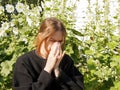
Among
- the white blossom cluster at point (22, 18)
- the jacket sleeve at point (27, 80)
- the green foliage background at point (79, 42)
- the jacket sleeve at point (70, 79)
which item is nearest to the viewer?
the jacket sleeve at point (27, 80)

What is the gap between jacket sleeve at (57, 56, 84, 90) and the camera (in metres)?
2.87

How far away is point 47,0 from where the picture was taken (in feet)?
14.0

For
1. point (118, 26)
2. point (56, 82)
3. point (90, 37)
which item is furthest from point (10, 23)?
point (56, 82)

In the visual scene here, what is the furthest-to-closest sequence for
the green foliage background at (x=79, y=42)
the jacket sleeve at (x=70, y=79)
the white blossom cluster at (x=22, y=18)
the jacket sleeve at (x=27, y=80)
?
the white blossom cluster at (x=22, y=18), the green foliage background at (x=79, y=42), the jacket sleeve at (x=70, y=79), the jacket sleeve at (x=27, y=80)

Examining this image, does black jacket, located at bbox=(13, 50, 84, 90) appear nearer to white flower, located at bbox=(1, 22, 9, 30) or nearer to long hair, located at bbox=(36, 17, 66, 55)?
long hair, located at bbox=(36, 17, 66, 55)

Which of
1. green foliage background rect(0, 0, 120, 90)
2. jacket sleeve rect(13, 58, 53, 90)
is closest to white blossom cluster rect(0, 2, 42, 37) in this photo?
green foliage background rect(0, 0, 120, 90)

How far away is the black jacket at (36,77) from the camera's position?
2.74 m

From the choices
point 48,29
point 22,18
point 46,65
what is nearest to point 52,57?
point 46,65

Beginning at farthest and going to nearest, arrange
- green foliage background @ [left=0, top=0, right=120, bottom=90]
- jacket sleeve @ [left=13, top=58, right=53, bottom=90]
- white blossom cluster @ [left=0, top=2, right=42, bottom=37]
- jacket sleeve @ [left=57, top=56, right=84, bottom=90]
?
white blossom cluster @ [left=0, top=2, right=42, bottom=37] < green foliage background @ [left=0, top=0, right=120, bottom=90] < jacket sleeve @ [left=57, top=56, right=84, bottom=90] < jacket sleeve @ [left=13, top=58, right=53, bottom=90]

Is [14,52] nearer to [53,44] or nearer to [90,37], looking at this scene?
[90,37]

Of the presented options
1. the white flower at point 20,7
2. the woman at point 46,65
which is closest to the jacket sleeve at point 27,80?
the woman at point 46,65

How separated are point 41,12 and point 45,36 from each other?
4.83 feet

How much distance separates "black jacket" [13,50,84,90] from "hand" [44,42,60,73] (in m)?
0.04

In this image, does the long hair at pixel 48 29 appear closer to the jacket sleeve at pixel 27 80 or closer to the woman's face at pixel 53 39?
the woman's face at pixel 53 39
